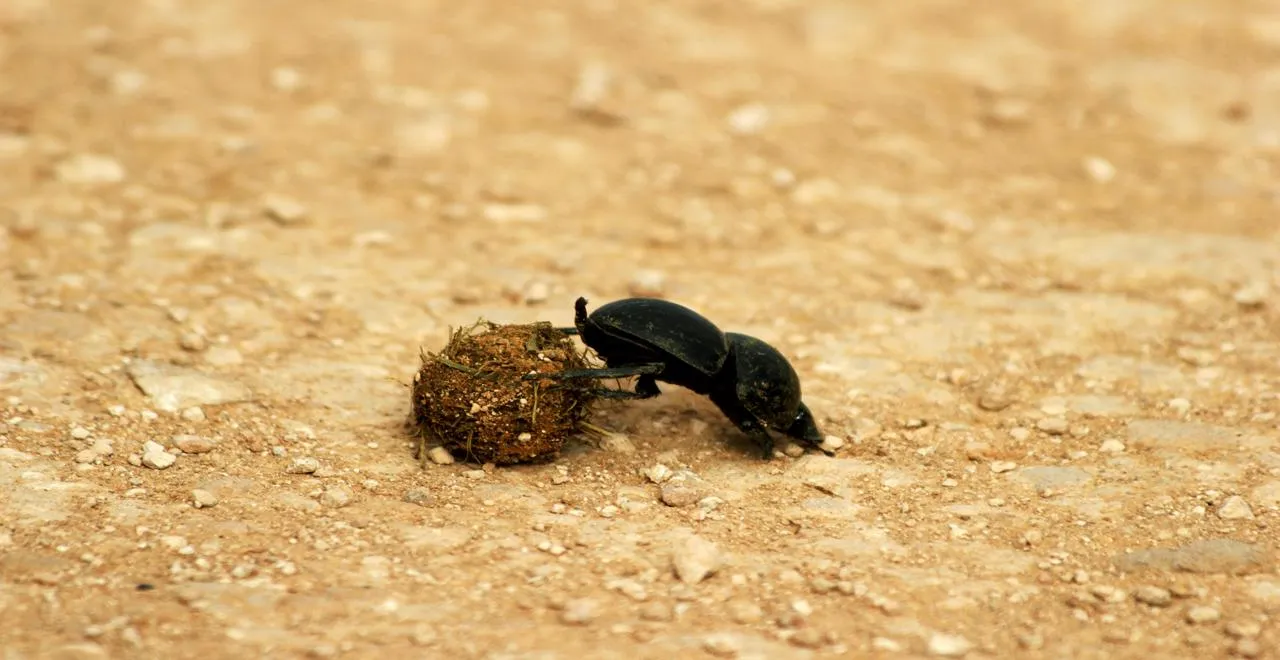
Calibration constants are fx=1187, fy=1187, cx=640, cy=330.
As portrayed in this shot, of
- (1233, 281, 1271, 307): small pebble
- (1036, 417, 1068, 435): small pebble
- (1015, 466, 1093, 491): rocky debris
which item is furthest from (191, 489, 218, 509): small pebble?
(1233, 281, 1271, 307): small pebble

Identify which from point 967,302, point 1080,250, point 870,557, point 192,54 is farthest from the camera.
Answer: point 192,54

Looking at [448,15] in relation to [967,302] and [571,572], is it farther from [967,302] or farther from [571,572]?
[571,572]

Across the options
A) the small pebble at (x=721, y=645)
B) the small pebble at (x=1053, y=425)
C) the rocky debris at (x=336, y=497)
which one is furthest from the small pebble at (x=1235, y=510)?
the rocky debris at (x=336, y=497)

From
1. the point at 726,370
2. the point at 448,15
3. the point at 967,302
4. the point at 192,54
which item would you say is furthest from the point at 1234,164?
the point at 192,54

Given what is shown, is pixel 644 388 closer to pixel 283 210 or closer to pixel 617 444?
pixel 617 444

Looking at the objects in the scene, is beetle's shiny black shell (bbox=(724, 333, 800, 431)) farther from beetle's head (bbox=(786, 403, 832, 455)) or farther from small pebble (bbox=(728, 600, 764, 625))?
small pebble (bbox=(728, 600, 764, 625))

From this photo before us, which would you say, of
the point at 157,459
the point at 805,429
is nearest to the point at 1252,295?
the point at 805,429
